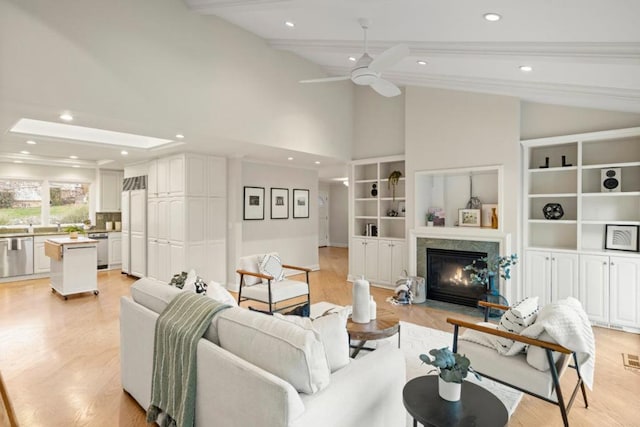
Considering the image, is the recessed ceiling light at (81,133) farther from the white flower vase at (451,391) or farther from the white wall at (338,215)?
the white wall at (338,215)

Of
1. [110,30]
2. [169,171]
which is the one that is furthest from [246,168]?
[110,30]

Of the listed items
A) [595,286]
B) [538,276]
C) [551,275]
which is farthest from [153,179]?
[595,286]

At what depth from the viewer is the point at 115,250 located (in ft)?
25.9

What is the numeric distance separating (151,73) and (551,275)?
561 centimetres

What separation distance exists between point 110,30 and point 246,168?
10.8ft

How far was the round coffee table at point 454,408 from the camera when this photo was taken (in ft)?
5.23

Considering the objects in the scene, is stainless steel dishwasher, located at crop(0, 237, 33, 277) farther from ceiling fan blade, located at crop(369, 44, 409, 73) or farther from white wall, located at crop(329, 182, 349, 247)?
white wall, located at crop(329, 182, 349, 247)

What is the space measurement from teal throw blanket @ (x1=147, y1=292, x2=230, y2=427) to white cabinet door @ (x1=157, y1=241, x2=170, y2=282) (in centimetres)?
412

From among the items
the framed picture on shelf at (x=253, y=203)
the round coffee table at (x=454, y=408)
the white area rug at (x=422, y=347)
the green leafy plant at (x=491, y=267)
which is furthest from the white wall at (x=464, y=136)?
the round coffee table at (x=454, y=408)

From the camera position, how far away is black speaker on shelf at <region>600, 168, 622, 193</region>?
14.3 ft

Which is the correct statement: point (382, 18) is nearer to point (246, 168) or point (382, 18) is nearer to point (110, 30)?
point (110, 30)

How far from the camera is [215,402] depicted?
1756 millimetres

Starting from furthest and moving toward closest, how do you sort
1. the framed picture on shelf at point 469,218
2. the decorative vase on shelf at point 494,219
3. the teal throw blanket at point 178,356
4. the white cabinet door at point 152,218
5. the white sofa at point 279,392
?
1. the white cabinet door at point 152,218
2. the framed picture on shelf at point 469,218
3. the decorative vase on shelf at point 494,219
4. the teal throw blanket at point 178,356
5. the white sofa at point 279,392

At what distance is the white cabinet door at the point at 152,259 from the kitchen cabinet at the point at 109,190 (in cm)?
259
